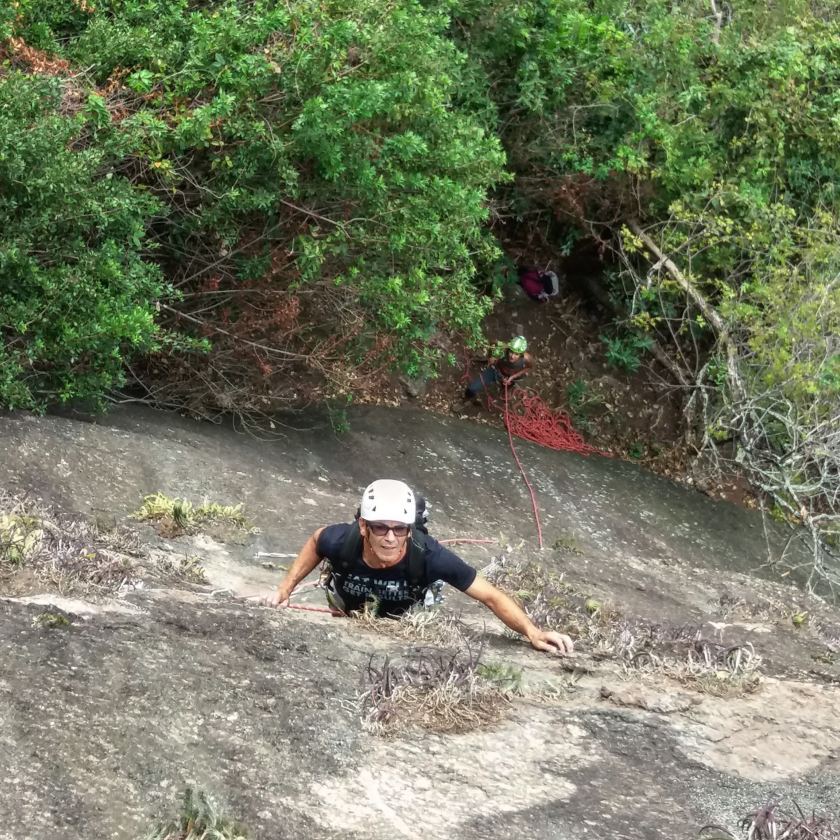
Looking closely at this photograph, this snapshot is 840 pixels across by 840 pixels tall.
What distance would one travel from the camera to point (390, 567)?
4699mm

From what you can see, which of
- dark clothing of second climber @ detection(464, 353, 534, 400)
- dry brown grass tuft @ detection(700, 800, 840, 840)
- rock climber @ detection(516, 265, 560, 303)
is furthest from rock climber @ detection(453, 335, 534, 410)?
dry brown grass tuft @ detection(700, 800, 840, 840)

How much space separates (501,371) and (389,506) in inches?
322

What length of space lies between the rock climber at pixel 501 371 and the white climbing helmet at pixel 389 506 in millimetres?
7749

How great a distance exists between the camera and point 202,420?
8969 millimetres

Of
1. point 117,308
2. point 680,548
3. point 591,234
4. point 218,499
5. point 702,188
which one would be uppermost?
point 702,188

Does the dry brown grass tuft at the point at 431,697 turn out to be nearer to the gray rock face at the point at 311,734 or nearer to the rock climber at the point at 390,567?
the gray rock face at the point at 311,734

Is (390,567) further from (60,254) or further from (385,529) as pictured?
(60,254)

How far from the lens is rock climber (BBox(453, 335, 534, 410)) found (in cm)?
1227

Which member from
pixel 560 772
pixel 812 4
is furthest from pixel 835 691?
pixel 812 4

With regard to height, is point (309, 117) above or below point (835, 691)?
above

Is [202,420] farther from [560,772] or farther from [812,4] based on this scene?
[812,4]

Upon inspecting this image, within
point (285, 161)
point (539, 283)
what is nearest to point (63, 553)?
point (285, 161)

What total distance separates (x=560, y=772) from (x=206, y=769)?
1236mm

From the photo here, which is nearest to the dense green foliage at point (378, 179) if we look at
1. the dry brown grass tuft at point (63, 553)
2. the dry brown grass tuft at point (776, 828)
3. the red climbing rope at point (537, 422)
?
the red climbing rope at point (537, 422)
